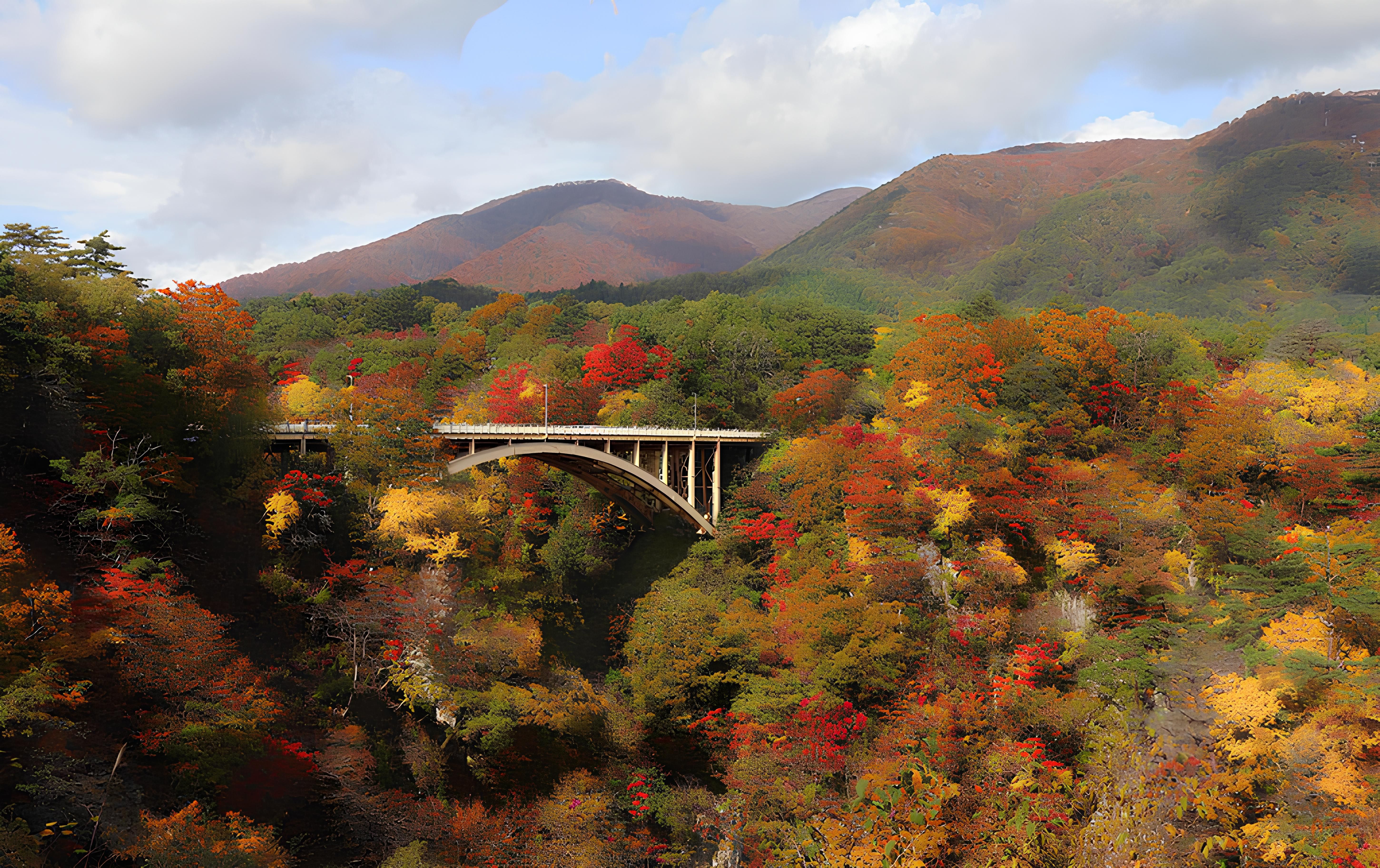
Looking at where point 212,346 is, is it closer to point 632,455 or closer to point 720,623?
point 632,455

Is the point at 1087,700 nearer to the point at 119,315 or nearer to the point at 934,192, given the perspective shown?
the point at 119,315

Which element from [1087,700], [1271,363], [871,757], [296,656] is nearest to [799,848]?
[871,757]

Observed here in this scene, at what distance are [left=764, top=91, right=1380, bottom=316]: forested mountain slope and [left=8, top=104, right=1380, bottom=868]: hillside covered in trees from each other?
23.1 meters

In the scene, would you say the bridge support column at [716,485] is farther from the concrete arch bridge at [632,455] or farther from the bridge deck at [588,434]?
the bridge deck at [588,434]

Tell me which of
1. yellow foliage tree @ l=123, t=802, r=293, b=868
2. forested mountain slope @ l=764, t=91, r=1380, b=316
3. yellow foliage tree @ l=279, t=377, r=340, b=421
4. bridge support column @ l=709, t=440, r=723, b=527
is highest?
forested mountain slope @ l=764, t=91, r=1380, b=316

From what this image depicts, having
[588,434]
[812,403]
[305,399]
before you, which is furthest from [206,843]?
[812,403]

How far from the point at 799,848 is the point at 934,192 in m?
86.9

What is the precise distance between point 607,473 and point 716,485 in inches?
Answer: 179

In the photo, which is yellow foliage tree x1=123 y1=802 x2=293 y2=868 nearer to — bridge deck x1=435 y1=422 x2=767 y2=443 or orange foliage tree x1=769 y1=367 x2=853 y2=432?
bridge deck x1=435 y1=422 x2=767 y2=443

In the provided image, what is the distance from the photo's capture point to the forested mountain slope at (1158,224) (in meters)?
55.9

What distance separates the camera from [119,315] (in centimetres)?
1775

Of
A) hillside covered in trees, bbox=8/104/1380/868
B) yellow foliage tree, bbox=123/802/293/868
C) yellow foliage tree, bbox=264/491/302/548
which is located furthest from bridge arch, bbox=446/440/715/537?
yellow foliage tree, bbox=123/802/293/868

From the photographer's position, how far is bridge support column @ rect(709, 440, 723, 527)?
30.7m

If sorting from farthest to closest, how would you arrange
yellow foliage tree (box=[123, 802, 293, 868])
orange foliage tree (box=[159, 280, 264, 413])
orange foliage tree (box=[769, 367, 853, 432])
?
orange foliage tree (box=[769, 367, 853, 432]) < orange foliage tree (box=[159, 280, 264, 413]) < yellow foliage tree (box=[123, 802, 293, 868])
